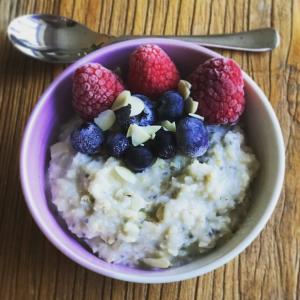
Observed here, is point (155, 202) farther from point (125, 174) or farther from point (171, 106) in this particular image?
point (171, 106)

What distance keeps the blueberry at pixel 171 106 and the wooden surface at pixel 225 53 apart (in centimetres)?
33

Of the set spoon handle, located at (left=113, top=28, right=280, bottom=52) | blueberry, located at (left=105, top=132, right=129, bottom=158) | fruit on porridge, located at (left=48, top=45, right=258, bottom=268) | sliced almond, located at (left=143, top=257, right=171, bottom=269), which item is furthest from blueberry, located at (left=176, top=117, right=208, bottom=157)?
spoon handle, located at (left=113, top=28, right=280, bottom=52)

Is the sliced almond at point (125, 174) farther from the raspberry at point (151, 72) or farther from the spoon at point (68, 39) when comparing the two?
the spoon at point (68, 39)

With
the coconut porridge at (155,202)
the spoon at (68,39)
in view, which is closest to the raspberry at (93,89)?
the coconut porridge at (155,202)

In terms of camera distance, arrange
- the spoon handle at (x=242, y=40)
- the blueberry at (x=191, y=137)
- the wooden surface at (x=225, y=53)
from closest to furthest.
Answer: the blueberry at (x=191, y=137) < the wooden surface at (x=225, y=53) < the spoon handle at (x=242, y=40)

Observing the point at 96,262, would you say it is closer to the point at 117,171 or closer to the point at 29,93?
the point at 117,171

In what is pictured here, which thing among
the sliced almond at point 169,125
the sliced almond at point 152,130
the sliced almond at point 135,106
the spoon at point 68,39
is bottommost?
the sliced almond at point 152,130

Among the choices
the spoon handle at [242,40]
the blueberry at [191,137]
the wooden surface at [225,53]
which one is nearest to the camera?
the blueberry at [191,137]

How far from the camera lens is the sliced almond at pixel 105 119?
3.58 feet

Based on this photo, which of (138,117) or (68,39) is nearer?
(138,117)

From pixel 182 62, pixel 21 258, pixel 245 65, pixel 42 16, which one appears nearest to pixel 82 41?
A: pixel 42 16

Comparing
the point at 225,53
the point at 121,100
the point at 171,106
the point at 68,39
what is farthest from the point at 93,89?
the point at 225,53

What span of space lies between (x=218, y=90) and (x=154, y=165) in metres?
0.20

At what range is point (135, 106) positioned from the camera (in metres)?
1.08
